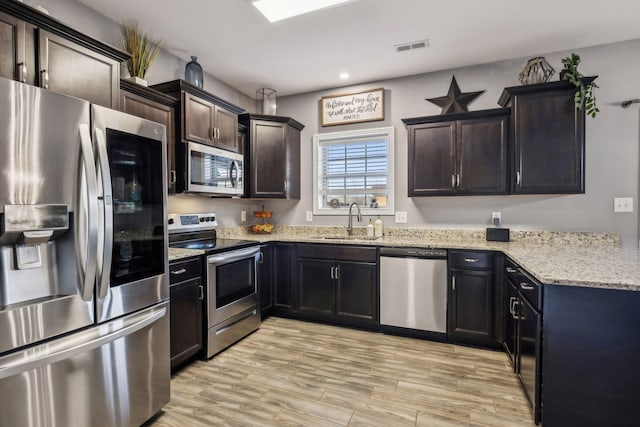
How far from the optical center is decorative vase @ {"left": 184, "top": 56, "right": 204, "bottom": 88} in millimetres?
2877

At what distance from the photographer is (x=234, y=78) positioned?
355cm

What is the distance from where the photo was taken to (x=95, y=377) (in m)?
1.47

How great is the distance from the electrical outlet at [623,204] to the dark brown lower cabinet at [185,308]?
3.61 m

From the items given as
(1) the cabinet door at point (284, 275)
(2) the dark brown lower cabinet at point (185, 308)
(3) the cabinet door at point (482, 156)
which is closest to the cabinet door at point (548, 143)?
(3) the cabinet door at point (482, 156)

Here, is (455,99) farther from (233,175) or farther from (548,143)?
(233,175)

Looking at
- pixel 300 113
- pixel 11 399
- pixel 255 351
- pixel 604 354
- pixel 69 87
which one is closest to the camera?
pixel 11 399

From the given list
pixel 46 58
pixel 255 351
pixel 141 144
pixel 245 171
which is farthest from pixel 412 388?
pixel 46 58

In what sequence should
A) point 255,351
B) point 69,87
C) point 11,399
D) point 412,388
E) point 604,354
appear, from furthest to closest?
point 255,351 < point 412,388 < point 69,87 < point 604,354 < point 11,399

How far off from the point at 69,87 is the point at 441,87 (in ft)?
10.5

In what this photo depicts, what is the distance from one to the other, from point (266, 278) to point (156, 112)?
188 cm

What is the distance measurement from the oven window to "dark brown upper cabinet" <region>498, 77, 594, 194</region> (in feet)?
8.29

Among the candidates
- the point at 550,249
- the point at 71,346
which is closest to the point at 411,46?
the point at 550,249

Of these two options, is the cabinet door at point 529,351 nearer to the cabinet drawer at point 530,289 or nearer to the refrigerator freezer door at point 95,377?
the cabinet drawer at point 530,289

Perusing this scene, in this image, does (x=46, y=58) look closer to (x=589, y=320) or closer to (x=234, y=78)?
(x=234, y=78)
